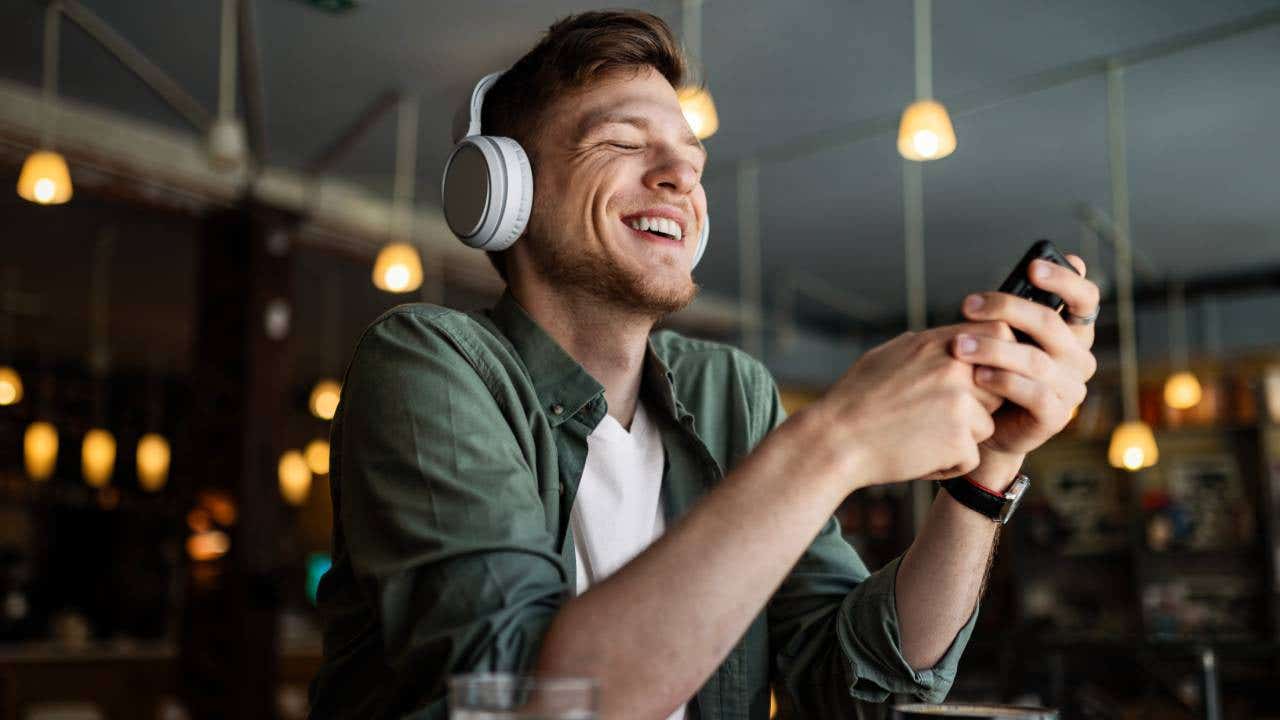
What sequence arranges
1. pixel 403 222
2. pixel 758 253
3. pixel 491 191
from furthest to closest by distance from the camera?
1. pixel 758 253
2. pixel 403 222
3. pixel 491 191

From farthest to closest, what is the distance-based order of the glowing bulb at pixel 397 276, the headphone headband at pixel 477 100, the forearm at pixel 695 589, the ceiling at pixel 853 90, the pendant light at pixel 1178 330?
the pendant light at pixel 1178 330, the glowing bulb at pixel 397 276, the ceiling at pixel 853 90, the headphone headband at pixel 477 100, the forearm at pixel 695 589

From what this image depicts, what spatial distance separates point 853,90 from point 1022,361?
4915mm

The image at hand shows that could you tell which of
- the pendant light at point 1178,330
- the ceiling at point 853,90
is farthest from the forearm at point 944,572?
the pendant light at point 1178,330

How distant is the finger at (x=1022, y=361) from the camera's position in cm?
84

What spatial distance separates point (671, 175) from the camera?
1220 mm

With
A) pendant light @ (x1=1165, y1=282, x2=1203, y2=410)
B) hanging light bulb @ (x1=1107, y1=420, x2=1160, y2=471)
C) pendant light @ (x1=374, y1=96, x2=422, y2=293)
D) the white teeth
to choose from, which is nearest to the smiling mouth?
the white teeth

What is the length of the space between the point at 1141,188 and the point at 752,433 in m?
6.46

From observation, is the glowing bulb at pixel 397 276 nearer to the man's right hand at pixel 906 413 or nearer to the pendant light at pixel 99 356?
the pendant light at pixel 99 356

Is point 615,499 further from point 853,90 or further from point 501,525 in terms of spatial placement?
point 853,90

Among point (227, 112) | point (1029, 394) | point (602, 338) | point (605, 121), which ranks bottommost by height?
point (1029, 394)

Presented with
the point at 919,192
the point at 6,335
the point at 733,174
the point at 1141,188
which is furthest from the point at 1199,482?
the point at 6,335

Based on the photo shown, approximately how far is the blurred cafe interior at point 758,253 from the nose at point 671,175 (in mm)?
1046

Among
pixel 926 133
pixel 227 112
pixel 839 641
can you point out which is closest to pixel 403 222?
pixel 227 112

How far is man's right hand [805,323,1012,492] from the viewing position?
0.80m
